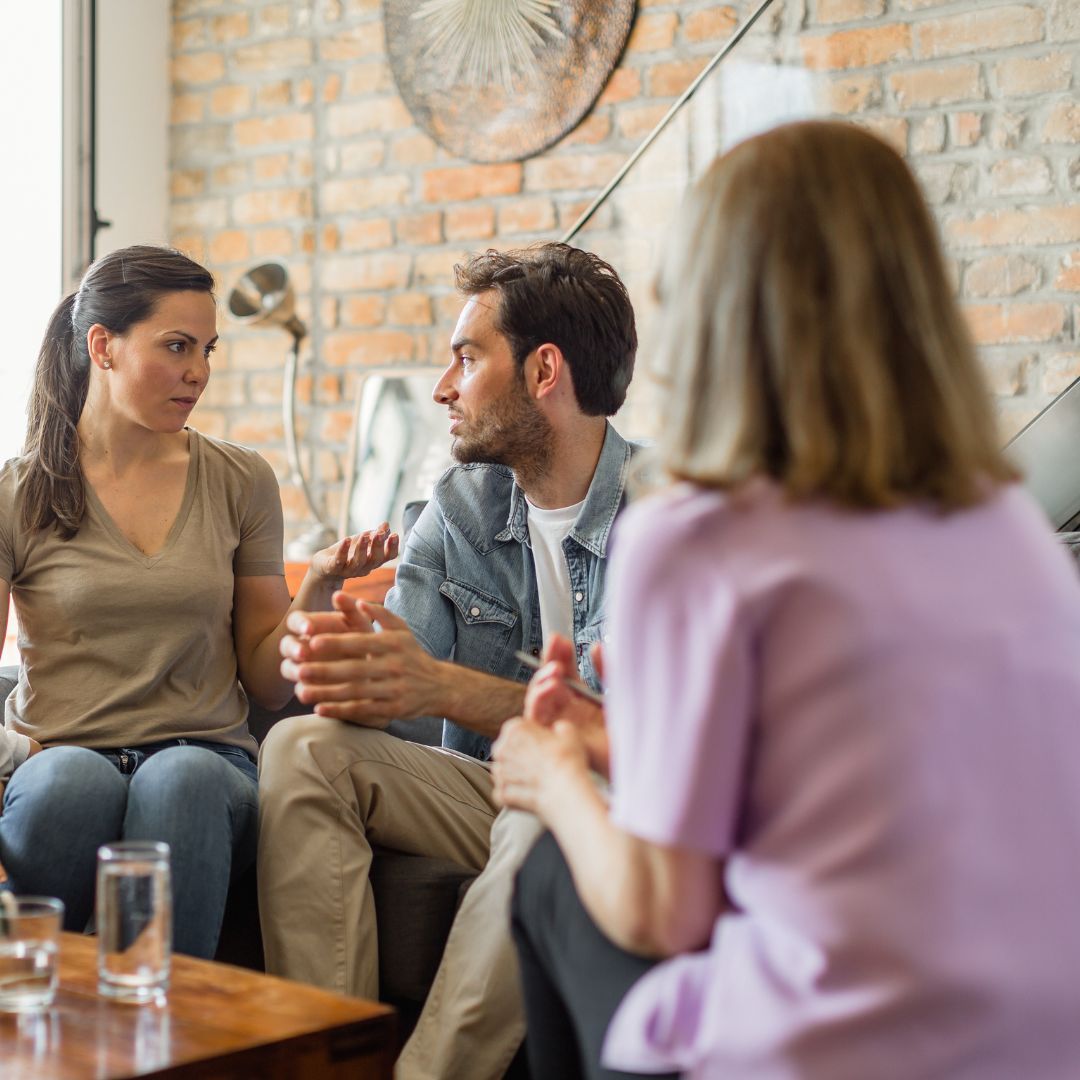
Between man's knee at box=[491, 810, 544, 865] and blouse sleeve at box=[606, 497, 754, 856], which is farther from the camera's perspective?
man's knee at box=[491, 810, 544, 865]

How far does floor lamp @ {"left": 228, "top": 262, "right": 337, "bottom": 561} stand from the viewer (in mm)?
3371

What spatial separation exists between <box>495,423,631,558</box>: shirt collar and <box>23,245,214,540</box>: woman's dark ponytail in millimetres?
550

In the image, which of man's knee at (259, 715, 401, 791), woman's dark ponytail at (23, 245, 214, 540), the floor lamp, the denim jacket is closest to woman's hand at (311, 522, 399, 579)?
the denim jacket

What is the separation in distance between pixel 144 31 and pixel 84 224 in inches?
23.1

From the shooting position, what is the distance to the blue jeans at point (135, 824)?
67.4 inches

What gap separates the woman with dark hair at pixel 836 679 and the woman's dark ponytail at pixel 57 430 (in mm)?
1272

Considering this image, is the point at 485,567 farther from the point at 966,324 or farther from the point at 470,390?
the point at 966,324

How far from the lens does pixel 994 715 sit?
2.86ft

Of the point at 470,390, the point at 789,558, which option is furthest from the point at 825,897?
the point at 470,390

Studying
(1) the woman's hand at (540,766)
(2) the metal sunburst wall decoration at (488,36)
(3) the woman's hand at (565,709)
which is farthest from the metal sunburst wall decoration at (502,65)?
(1) the woman's hand at (540,766)

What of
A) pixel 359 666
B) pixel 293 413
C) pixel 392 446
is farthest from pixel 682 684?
pixel 293 413

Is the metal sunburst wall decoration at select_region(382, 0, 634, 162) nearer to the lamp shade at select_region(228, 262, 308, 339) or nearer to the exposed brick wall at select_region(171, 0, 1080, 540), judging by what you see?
the exposed brick wall at select_region(171, 0, 1080, 540)

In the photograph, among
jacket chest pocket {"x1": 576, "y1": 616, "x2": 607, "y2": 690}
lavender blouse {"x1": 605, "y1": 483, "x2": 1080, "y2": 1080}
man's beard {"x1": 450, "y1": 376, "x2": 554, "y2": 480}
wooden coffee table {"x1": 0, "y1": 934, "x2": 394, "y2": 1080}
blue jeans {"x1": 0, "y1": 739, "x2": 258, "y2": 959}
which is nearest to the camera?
lavender blouse {"x1": 605, "y1": 483, "x2": 1080, "y2": 1080}

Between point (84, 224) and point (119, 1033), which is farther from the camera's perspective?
point (84, 224)
